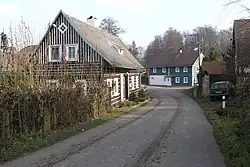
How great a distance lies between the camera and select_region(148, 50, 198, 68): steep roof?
83.8 meters

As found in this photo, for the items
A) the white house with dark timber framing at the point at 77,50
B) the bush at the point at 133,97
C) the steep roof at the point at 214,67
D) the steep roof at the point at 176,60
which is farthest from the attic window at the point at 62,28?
the steep roof at the point at 176,60

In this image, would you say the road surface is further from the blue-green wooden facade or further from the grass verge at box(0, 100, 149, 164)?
the blue-green wooden facade

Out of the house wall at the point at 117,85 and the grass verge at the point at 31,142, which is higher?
the house wall at the point at 117,85

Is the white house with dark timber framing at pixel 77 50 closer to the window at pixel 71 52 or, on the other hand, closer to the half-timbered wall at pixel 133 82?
the window at pixel 71 52

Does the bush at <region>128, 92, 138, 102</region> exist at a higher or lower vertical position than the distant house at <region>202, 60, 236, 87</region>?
lower

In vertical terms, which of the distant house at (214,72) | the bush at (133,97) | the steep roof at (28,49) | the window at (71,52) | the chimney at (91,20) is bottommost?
the bush at (133,97)

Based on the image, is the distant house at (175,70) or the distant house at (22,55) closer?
the distant house at (22,55)

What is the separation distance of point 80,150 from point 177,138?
13.0ft

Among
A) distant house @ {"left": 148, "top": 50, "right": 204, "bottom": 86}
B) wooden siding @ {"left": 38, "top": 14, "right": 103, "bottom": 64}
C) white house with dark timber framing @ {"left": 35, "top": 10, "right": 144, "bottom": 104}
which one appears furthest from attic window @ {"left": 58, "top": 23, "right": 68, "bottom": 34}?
distant house @ {"left": 148, "top": 50, "right": 204, "bottom": 86}

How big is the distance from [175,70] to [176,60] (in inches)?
123

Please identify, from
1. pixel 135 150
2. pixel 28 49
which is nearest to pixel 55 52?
pixel 28 49

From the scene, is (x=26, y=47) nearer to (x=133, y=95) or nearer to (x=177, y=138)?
(x=177, y=138)

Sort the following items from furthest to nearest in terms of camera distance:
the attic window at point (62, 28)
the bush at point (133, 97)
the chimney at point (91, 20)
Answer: the chimney at point (91, 20), the bush at point (133, 97), the attic window at point (62, 28)

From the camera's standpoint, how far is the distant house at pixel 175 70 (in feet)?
271
